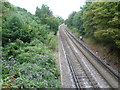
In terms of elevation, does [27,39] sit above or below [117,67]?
above

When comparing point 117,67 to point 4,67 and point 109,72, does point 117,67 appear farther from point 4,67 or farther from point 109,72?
point 4,67

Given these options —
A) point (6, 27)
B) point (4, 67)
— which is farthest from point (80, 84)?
point (6, 27)

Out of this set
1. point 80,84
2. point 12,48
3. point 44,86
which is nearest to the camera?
point 44,86

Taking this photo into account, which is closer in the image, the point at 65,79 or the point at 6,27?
the point at 65,79

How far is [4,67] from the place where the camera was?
602 centimetres

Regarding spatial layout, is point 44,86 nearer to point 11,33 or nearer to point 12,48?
point 12,48

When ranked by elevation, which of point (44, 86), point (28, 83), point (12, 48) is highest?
point (12, 48)

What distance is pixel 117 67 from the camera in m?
10.1

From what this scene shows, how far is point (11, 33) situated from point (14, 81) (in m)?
6.38

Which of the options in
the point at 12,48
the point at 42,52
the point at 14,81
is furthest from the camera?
the point at 42,52

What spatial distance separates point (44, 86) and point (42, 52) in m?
4.75

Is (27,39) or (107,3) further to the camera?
(27,39)

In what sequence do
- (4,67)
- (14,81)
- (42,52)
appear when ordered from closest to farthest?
(14,81), (4,67), (42,52)

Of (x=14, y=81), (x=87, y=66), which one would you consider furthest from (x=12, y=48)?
(x=87, y=66)
